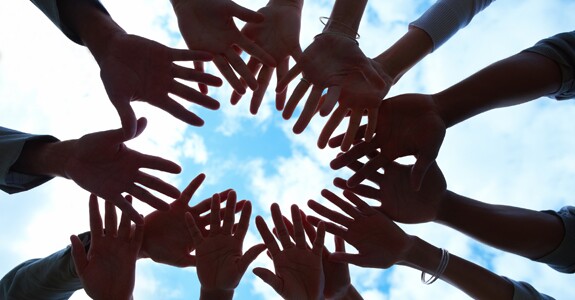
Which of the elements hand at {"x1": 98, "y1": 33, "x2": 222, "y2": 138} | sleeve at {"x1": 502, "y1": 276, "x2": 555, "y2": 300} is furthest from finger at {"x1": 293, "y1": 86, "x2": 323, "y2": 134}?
sleeve at {"x1": 502, "y1": 276, "x2": 555, "y2": 300}

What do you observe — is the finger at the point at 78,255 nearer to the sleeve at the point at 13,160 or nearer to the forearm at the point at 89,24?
the sleeve at the point at 13,160

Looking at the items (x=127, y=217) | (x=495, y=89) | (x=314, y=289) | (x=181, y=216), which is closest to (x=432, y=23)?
(x=495, y=89)

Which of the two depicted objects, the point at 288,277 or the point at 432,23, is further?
the point at 432,23

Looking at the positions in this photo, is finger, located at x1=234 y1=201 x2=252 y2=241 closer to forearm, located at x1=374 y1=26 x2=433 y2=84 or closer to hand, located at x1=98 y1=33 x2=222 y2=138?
hand, located at x1=98 y1=33 x2=222 y2=138

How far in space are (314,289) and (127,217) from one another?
3.93 ft

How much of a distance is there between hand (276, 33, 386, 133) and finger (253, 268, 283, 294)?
80 cm

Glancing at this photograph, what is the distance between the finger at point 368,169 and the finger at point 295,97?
1.92 feet

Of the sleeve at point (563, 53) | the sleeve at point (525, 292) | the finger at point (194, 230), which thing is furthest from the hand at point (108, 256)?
the sleeve at point (563, 53)

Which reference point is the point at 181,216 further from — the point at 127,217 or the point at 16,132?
the point at 16,132

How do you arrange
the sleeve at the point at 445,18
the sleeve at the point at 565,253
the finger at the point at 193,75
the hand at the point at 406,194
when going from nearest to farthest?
the finger at the point at 193,75 → the sleeve at the point at 565,253 → the hand at the point at 406,194 → the sleeve at the point at 445,18

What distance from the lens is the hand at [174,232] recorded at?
9.26 feet

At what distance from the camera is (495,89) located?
8.54 ft

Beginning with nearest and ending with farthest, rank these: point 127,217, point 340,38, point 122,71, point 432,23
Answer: point 122,71, point 340,38, point 127,217, point 432,23

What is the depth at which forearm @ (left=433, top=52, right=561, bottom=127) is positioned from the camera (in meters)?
2.60
